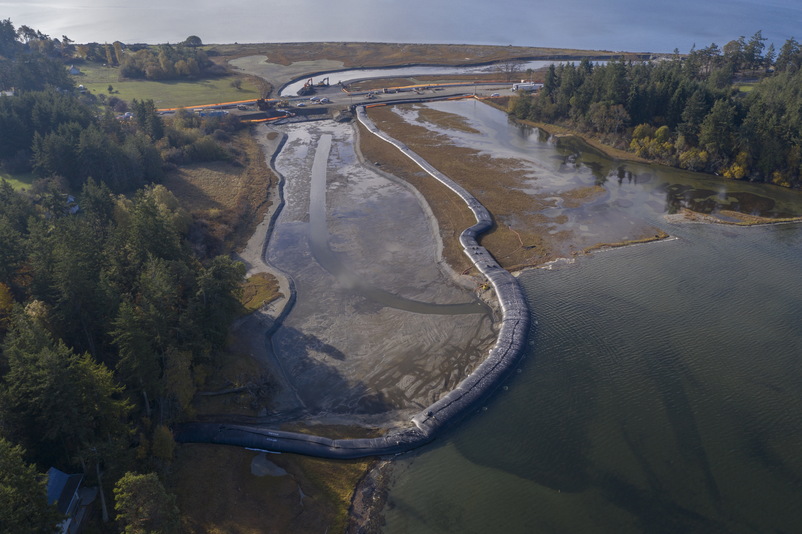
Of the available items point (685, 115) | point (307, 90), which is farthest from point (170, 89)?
point (685, 115)

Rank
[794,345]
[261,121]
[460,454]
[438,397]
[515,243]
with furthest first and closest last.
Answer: [261,121] → [515,243] → [794,345] → [438,397] → [460,454]

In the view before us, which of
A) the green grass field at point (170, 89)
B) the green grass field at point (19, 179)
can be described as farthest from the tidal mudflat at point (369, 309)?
the green grass field at point (170, 89)

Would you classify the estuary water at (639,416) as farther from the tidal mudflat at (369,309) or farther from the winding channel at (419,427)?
the tidal mudflat at (369,309)

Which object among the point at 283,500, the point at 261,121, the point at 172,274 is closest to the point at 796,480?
the point at 283,500

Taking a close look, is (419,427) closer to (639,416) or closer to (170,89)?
(639,416)

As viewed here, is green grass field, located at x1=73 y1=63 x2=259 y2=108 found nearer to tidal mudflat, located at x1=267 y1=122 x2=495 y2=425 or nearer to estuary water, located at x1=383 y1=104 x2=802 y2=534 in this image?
tidal mudflat, located at x1=267 y1=122 x2=495 y2=425

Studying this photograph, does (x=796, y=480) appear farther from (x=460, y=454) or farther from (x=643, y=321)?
(x=460, y=454)
